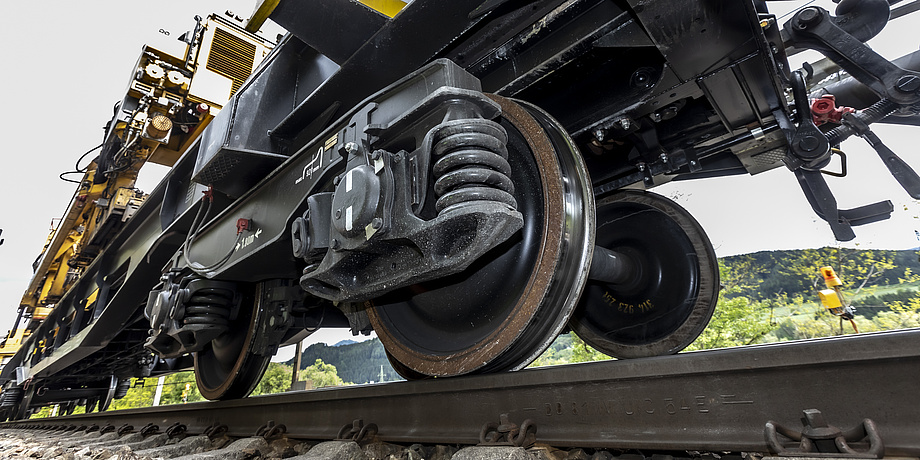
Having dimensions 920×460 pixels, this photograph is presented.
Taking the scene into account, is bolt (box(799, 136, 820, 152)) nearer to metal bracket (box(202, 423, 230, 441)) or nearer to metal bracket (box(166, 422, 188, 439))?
metal bracket (box(202, 423, 230, 441))

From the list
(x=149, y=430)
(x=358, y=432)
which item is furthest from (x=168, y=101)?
(x=358, y=432)

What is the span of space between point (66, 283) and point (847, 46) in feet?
34.7

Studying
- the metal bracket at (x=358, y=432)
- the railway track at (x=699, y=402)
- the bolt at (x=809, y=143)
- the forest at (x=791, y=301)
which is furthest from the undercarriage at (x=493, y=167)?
the forest at (x=791, y=301)

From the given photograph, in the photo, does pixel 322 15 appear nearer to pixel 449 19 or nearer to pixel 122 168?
pixel 449 19

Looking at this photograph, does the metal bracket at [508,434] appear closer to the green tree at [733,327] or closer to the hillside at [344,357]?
the green tree at [733,327]

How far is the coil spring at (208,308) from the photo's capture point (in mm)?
2678

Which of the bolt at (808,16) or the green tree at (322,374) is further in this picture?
the green tree at (322,374)

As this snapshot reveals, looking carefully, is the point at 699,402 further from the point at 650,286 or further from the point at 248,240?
the point at 248,240

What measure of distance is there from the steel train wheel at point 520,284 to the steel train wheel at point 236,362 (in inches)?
54.4

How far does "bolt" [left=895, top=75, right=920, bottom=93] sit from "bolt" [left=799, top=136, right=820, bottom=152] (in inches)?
38.9

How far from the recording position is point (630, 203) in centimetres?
270

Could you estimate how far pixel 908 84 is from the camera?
233 centimetres

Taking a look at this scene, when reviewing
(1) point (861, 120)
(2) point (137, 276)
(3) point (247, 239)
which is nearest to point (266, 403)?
(3) point (247, 239)

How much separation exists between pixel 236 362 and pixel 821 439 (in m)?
3.07
